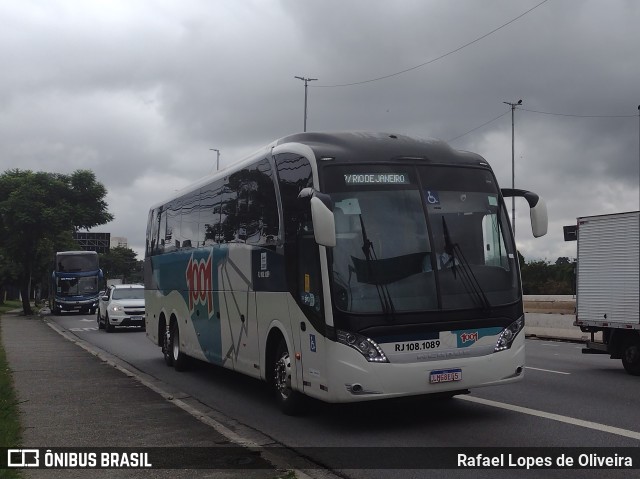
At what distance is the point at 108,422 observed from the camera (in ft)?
33.4

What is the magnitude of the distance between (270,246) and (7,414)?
12.6ft

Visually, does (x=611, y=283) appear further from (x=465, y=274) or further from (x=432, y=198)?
(x=432, y=198)

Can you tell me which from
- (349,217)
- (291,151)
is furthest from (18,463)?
(291,151)

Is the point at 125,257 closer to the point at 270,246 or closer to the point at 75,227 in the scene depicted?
the point at 75,227

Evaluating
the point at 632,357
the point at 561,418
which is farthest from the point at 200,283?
the point at 632,357

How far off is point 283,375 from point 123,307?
71.6 feet

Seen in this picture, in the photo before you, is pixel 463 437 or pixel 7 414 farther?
pixel 7 414

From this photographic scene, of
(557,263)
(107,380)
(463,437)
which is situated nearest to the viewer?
(463,437)

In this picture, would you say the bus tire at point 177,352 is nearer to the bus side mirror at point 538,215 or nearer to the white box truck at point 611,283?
the white box truck at point 611,283

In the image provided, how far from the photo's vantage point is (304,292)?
32.6ft

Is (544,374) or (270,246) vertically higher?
(270,246)

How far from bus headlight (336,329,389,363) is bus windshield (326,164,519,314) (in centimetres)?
29

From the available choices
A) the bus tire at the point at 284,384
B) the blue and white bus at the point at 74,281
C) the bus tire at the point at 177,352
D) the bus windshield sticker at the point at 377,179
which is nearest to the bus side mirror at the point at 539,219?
the bus windshield sticker at the point at 377,179

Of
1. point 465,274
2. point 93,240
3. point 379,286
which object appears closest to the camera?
point 379,286
